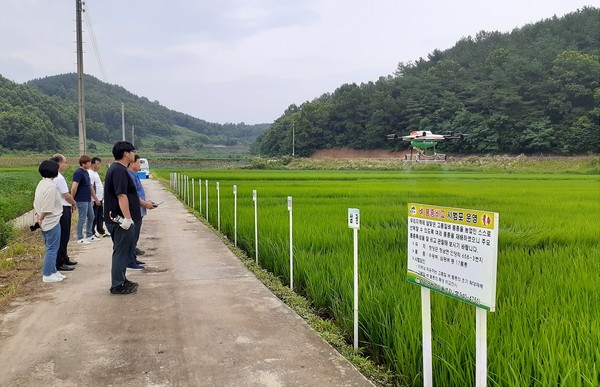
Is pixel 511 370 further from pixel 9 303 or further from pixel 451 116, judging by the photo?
pixel 451 116

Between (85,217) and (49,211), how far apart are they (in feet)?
9.79

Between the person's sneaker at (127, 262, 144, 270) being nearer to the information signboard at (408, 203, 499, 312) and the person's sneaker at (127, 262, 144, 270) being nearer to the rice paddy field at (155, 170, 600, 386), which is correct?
the rice paddy field at (155, 170, 600, 386)

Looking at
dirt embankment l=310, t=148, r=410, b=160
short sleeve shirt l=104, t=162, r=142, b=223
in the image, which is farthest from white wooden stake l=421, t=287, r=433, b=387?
dirt embankment l=310, t=148, r=410, b=160

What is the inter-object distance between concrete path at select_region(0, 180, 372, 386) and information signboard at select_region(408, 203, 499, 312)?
1.02m

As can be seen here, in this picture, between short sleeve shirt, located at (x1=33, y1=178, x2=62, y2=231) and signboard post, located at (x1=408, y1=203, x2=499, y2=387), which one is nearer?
signboard post, located at (x1=408, y1=203, x2=499, y2=387)

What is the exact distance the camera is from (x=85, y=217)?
8422mm

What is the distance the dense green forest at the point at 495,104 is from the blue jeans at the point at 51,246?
27.6 metres

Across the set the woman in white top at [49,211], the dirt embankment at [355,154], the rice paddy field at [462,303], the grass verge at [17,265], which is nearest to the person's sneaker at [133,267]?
the woman in white top at [49,211]

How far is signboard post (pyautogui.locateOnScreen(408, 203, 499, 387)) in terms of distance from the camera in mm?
2068

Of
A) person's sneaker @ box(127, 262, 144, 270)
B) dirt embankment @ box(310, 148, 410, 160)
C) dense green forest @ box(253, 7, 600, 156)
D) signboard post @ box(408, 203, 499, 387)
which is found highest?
dense green forest @ box(253, 7, 600, 156)

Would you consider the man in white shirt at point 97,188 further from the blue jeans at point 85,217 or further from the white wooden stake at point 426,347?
the white wooden stake at point 426,347

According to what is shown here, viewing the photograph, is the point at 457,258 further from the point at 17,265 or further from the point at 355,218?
the point at 17,265

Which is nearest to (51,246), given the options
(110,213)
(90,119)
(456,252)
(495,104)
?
(110,213)

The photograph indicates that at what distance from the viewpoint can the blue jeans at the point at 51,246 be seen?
5645 millimetres
